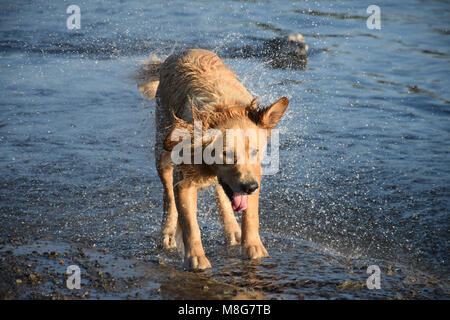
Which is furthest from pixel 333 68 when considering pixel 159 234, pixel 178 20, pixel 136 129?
pixel 159 234

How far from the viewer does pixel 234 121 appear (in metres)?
4.97

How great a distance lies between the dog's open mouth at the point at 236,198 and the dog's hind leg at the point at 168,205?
1.36 metres

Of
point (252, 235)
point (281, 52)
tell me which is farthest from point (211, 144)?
point (281, 52)

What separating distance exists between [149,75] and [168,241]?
7.95 feet

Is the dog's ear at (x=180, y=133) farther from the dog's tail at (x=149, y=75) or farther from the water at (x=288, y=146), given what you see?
the dog's tail at (x=149, y=75)

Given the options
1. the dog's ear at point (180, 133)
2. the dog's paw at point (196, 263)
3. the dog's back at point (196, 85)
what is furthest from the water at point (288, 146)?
the dog's back at point (196, 85)

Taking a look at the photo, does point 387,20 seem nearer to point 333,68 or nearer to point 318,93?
point 333,68

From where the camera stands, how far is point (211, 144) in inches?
195

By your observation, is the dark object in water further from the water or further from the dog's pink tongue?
the dog's pink tongue

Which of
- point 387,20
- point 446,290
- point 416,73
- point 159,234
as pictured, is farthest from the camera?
point 387,20

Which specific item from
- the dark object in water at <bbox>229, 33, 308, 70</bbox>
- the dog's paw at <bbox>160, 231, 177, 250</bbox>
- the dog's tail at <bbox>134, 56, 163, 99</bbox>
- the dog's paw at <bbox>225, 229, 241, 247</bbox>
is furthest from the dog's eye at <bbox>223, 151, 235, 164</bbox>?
the dark object in water at <bbox>229, 33, 308, 70</bbox>

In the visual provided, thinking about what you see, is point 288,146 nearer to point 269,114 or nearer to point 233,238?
point 233,238

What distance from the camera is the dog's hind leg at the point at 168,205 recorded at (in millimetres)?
6125
